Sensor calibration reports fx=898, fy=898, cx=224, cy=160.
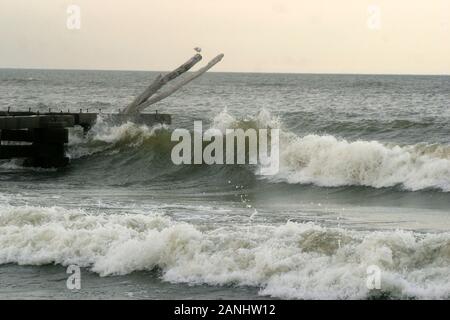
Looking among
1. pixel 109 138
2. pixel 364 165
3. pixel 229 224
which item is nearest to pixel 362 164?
pixel 364 165

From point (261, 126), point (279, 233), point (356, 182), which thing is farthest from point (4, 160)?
point (279, 233)

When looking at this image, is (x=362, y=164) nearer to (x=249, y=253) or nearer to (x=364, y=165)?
(x=364, y=165)

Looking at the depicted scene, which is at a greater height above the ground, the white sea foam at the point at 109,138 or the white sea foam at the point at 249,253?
the white sea foam at the point at 109,138

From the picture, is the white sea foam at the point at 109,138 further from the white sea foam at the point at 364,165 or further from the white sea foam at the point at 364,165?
the white sea foam at the point at 364,165

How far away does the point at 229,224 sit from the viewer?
14.7m

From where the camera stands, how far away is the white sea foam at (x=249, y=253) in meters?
10.8

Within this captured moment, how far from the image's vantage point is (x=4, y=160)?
2672 centimetres

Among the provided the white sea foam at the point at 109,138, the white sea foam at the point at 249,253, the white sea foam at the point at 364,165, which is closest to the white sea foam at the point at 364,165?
the white sea foam at the point at 364,165

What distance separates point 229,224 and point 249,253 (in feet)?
9.41

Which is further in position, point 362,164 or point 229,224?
point 362,164

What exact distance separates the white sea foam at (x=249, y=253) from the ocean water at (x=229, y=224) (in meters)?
0.02

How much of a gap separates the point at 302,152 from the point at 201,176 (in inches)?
111

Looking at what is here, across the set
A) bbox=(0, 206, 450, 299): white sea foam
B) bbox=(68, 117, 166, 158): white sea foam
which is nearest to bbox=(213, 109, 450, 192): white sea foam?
bbox=(68, 117, 166, 158): white sea foam

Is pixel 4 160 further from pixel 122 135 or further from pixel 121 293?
pixel 121 293
